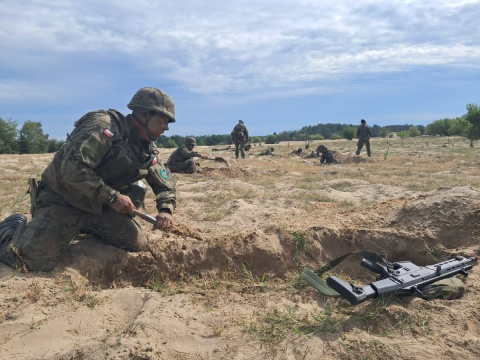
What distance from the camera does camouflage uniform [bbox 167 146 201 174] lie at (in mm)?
11344

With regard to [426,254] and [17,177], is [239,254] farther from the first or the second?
[17,177]

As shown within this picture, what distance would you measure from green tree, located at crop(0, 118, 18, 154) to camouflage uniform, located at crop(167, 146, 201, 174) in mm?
29272

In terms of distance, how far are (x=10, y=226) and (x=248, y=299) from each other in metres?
2.13

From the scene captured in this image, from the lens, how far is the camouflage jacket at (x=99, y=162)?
126 inches

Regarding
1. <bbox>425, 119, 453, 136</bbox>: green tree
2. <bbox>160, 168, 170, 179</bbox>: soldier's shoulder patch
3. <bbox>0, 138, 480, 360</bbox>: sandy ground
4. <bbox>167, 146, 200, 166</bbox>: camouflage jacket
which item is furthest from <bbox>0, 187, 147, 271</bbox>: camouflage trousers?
<bbox>425, 119, 453, 136</bbox>: green tree

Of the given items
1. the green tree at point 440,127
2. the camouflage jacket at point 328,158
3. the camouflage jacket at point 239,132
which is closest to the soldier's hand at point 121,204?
the camouflage jacket at point 328,158

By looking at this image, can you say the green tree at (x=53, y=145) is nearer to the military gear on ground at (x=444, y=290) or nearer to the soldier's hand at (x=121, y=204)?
the soldier's hand at (x=121, y=204)

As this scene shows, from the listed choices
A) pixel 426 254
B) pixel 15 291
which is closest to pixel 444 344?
pixel 426 254

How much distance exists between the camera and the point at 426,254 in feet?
12.6

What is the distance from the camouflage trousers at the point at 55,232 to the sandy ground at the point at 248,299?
11 cm

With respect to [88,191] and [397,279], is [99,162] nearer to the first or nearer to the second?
[88,191]

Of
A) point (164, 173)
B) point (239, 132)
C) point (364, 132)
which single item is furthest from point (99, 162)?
point (364, 132)

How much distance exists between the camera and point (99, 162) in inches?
132

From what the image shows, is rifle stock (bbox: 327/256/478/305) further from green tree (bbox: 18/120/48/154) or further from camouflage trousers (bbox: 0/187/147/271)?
green tree (bbox: 18/120/48/154)
